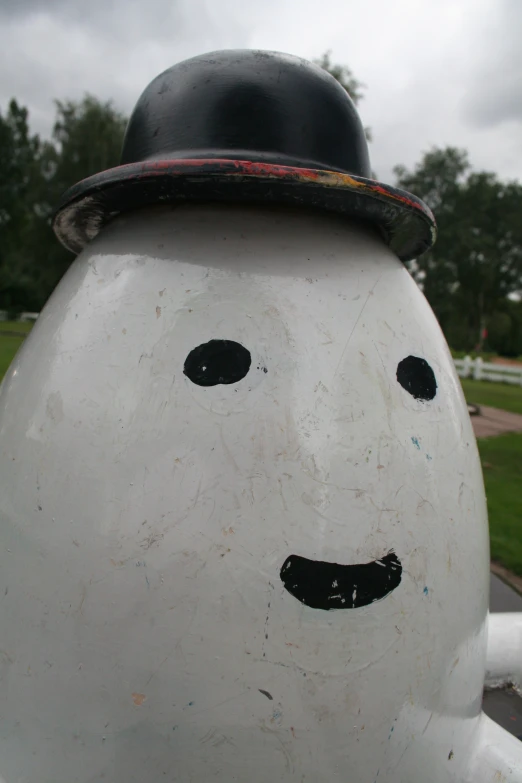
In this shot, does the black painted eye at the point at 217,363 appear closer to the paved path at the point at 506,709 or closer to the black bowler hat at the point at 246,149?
the black bowler hat at the point at 246,149

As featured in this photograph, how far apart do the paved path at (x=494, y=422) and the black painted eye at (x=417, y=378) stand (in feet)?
22.8

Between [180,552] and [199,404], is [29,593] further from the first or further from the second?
[199,404]

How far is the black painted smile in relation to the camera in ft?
3.11

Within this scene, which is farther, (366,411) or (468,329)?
(468,329)

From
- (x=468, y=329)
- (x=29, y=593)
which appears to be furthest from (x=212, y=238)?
(x=468, y=329)

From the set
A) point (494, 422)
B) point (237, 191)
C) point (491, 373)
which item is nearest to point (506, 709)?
point (237, 191)

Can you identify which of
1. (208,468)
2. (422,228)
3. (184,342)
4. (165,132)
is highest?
(165,132)

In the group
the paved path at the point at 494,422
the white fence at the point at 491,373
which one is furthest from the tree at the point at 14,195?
the paved path at the point at 494,422

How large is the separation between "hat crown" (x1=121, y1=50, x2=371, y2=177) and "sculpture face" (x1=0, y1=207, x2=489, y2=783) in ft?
0.47

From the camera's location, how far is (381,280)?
1181 millimetres

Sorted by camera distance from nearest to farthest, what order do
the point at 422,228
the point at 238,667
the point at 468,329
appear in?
1. the point at 238,667
2. the point at 422,228
3. the point at 468,329

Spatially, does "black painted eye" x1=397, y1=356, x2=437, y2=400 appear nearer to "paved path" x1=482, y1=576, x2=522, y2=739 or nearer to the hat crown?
the hat crown

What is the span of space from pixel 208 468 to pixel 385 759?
1.90 feet

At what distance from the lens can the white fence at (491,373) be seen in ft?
61.3
